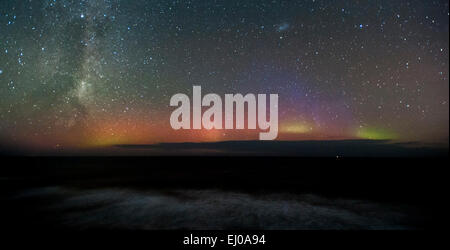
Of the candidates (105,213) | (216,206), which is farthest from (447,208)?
(105,213)

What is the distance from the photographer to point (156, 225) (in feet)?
25.0

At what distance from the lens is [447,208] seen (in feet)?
35.9
